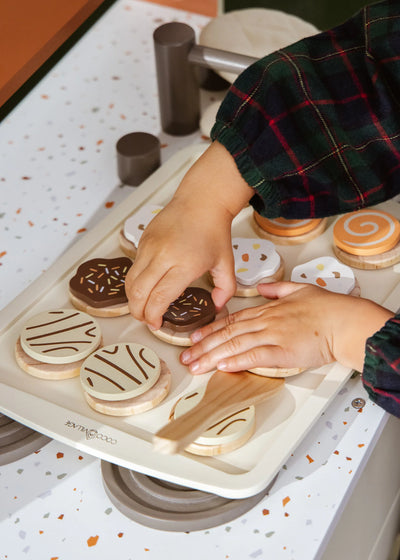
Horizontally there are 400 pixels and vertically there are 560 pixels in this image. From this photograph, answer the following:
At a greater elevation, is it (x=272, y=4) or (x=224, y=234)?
(x=224, y=234)

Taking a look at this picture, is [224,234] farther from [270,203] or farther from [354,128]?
[354,128]

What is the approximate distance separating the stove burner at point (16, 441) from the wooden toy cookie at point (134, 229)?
0.79 ft

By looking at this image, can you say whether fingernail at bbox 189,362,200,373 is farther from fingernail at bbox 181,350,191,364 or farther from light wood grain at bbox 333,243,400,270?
light wood grain at bbox 333,243,400,270

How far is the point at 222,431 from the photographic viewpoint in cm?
66

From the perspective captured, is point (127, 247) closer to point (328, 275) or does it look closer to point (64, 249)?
point (64, 249)

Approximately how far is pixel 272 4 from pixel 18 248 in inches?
36.3

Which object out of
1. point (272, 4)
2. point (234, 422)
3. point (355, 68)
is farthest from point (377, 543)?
point (272, 4)

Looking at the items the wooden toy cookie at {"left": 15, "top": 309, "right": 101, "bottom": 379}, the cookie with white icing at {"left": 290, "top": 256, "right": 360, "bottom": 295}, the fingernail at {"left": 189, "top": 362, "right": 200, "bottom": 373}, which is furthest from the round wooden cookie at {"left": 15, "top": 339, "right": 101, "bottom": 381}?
the cookie with white icing at {"left": 290, "top": 256, "right": 360, "bottom": 295}

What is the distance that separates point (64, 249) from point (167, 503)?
375mm

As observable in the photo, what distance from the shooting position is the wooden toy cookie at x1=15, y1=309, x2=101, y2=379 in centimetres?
73

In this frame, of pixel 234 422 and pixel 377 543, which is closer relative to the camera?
pixel 234 422

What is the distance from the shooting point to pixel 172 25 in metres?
1.05

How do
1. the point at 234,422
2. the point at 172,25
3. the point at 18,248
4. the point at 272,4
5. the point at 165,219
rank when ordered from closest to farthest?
the point at 234,422, the point at 165,219, the point at 18,248, the point at 172,25, the point at 272,4

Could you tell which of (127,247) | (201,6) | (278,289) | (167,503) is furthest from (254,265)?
(201,6)
